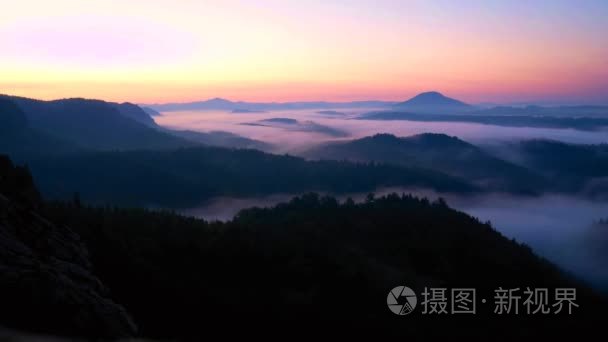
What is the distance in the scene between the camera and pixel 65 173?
15000cm

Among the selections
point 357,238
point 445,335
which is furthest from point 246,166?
point 445,335

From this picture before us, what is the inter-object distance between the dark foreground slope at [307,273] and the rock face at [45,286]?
536 cm

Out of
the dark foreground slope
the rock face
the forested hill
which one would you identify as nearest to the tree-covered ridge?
the dark foreground slope

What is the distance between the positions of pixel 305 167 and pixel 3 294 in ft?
566

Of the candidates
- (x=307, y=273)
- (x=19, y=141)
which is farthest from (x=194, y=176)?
(x=307, y=273)

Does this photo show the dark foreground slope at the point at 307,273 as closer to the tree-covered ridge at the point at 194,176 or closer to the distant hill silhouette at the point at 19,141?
the tree-covered ridge at the point at 194,176

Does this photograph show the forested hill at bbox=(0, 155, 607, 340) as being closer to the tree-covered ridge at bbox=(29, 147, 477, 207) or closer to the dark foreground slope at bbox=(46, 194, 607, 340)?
the dark foreground slope at bbox=(46, 194, 607, 340)

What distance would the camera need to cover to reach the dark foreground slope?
125 ft

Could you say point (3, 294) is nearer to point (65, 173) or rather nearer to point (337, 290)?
point (337, 290)

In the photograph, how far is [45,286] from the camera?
65.7ft

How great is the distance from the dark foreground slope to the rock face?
536 cm

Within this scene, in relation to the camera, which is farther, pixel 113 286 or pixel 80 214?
pixel 80 214

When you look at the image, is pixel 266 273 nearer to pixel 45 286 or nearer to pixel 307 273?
pixel 307 273

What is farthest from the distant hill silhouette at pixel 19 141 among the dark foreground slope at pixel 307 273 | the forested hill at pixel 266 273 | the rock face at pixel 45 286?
the rock face at pixel 45 286
